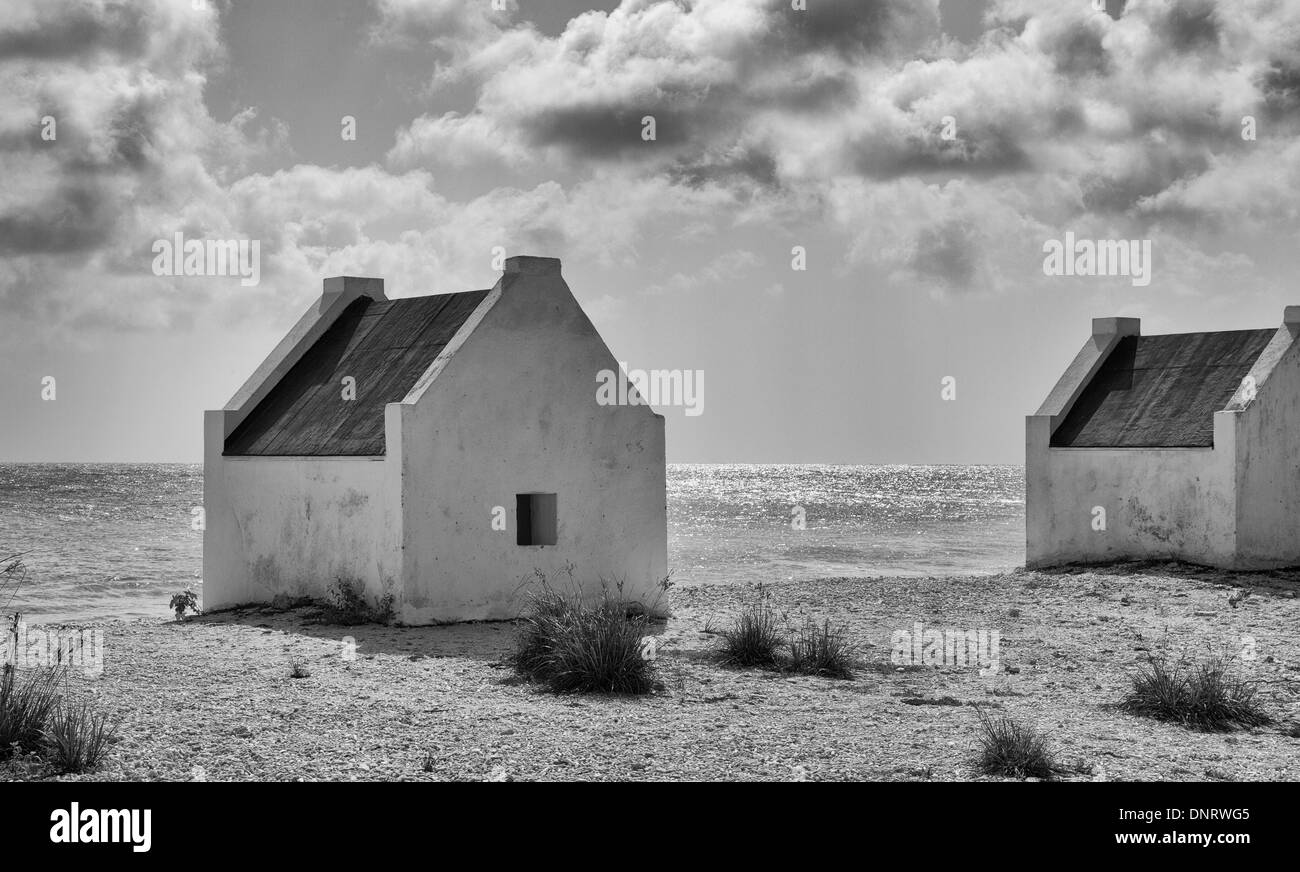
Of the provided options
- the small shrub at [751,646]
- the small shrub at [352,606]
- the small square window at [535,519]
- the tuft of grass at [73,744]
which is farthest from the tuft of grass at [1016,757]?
the small square window at [535,519]

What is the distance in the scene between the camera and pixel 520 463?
679 inches

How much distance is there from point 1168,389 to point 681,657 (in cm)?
1388

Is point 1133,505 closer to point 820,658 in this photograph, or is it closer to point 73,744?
point 820,658

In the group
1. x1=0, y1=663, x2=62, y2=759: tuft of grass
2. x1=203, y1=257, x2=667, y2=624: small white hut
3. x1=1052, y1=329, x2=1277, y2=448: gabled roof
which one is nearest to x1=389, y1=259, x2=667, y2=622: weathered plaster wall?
x1=203, y1=257, x2=667, y2=624: small white hut

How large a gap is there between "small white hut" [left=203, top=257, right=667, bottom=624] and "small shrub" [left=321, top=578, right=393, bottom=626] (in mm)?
163

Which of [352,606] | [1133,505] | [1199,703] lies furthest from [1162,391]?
[352,606]

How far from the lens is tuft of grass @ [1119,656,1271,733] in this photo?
34.8 ft

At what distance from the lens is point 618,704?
1128 centimetres

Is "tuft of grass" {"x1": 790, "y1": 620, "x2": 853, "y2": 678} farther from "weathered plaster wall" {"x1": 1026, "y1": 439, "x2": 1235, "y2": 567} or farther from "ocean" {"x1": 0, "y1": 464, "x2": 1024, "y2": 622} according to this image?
"weathered plaster wall" {"x1": 1026, "y1": 439, "x2": 1235, "y2": 567}

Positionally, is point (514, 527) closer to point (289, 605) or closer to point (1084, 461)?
point (289, 605)

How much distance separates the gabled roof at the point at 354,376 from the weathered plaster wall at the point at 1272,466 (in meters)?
13.4

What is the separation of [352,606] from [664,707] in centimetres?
704
